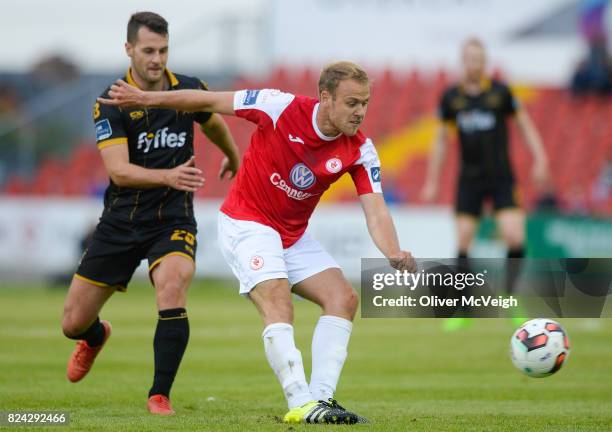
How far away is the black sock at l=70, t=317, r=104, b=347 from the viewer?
826cm

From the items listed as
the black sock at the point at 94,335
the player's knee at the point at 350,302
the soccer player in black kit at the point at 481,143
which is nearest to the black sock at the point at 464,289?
the player's knee at the point at 350,302

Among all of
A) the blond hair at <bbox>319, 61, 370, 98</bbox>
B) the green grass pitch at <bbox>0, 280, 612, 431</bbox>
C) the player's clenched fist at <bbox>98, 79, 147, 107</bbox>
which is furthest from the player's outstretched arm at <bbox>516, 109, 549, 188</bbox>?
the player's clenched fist at <bbox>98, 79, 147, 107</bbox>

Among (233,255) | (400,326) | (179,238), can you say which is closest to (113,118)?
(179,238)

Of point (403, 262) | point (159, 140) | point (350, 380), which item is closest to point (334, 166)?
point (403, 262)

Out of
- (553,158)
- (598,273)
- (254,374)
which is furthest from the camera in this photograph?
(553,158)

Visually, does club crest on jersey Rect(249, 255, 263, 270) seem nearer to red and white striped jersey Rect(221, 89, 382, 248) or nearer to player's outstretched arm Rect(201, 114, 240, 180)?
red and white striped jersey Rect(221, 89, 382, 248)

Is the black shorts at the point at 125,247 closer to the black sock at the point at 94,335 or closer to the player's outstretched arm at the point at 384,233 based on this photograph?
the black sock at the point at 94,335

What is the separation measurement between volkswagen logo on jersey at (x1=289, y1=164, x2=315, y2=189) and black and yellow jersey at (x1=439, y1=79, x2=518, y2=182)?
644 cm

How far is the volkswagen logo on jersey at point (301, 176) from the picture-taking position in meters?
6.66

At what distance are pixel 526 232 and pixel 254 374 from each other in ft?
34.0

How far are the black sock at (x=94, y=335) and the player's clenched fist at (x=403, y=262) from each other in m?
2.92

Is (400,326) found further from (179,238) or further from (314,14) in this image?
(314,14)

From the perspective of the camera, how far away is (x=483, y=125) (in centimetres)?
1284

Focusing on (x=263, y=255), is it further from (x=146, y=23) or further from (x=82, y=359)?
(x=82, y=359)
